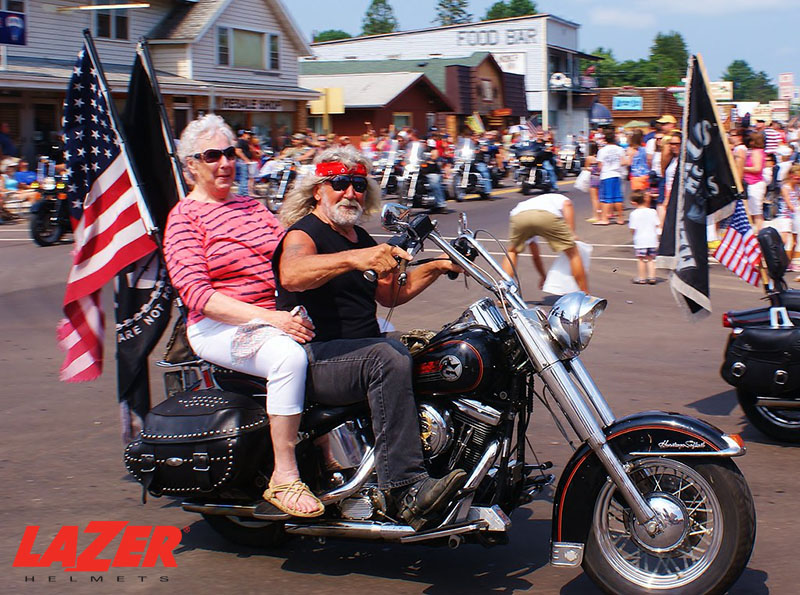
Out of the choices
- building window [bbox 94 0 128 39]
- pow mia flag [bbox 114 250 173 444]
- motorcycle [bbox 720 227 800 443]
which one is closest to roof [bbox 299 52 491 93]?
building window [bbox 94 0 128 39]

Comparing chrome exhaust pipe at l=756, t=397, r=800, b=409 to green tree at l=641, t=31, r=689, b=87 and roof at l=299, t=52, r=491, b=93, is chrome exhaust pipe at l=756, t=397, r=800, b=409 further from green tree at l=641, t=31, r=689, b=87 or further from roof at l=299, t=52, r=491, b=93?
green tree at l=641, t=31, r=689, b=87

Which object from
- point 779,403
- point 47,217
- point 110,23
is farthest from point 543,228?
point 110,23

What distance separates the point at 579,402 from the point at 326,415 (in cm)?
110

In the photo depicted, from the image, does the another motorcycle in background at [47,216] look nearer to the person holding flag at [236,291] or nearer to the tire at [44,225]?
the tire at [44,225]

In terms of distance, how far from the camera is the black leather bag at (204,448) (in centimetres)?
424

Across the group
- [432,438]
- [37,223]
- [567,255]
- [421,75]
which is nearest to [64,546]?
[432,438]

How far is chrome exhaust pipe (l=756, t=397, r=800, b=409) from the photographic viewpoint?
19.8 feet

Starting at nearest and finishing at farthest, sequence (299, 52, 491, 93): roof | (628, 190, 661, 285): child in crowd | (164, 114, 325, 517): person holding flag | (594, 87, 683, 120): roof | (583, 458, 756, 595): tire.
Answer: (583, 458, 756, 595): tire → (164, 114, 325, 517): person holding flag → (628, 190, 661, 285): child in crowd → (299, 52, 491, 93): roof → (594, 87, 683, 120): roof

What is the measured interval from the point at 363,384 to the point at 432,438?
37 centimetres

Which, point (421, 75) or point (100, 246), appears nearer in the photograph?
point (100, 246)

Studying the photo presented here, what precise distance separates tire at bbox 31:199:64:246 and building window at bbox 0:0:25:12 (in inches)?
608

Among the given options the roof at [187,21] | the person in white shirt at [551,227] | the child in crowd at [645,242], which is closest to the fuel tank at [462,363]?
the person in white shirt at [551,227]

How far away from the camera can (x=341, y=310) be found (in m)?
4.35

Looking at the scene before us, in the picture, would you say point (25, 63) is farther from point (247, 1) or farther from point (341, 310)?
point (341, 310)
